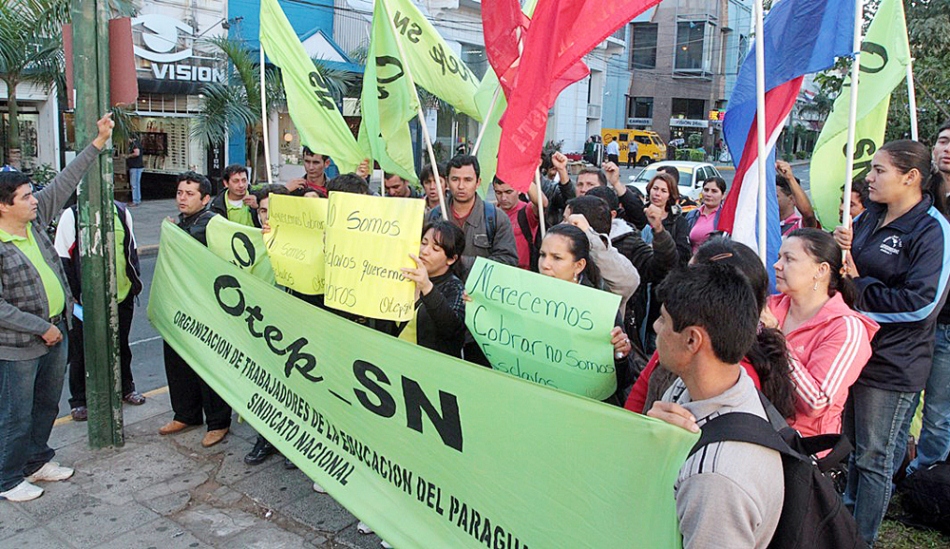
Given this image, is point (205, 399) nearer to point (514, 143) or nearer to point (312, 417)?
point (312, 417)

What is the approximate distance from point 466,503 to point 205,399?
2.90 metres

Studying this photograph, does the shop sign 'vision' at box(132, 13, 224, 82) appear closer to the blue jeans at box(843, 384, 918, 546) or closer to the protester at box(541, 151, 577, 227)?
the protester at box(541, 151, 577, 227)

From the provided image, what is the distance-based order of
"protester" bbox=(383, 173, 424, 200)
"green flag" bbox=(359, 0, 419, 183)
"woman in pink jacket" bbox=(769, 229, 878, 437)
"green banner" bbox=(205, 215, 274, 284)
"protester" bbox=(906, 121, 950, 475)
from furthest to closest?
"protester" bbox=(383, 173, 424, 200) → "green flag" bbox=(359, 0, 419, 183) → "green banner" bbox=(205, 215, 274, 284) → "protester" bbox=(906, 121, 950, 475) → "woman in pink jacket" bbox=(769, 229, 878, 437)

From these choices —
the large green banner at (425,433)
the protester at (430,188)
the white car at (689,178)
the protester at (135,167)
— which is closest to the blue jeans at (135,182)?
the protester at (135,167)

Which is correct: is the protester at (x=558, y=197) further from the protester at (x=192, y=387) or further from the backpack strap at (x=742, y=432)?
the backpack strap at (x=742, y=432)

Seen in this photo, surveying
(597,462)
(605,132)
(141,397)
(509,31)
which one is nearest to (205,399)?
(141,397)

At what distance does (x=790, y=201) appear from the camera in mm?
6039

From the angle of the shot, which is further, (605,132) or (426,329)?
(605,132)

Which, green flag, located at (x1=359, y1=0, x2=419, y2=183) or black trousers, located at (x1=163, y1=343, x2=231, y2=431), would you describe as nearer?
black trousers, located at (x1=163, y1=343, x2=231, y2=431)

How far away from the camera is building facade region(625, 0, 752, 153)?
55.3 metres

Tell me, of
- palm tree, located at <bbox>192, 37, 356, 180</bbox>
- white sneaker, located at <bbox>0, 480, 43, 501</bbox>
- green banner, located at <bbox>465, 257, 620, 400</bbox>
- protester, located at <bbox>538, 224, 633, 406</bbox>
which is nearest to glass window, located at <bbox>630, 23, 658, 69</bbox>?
palm tree, located at <bbox>192, 37, 356, 180</bbox>

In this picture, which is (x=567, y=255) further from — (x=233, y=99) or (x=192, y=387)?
(x=233, y=99)

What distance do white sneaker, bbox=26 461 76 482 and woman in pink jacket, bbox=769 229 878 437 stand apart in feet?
13.3

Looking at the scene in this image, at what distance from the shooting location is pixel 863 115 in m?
5.05
